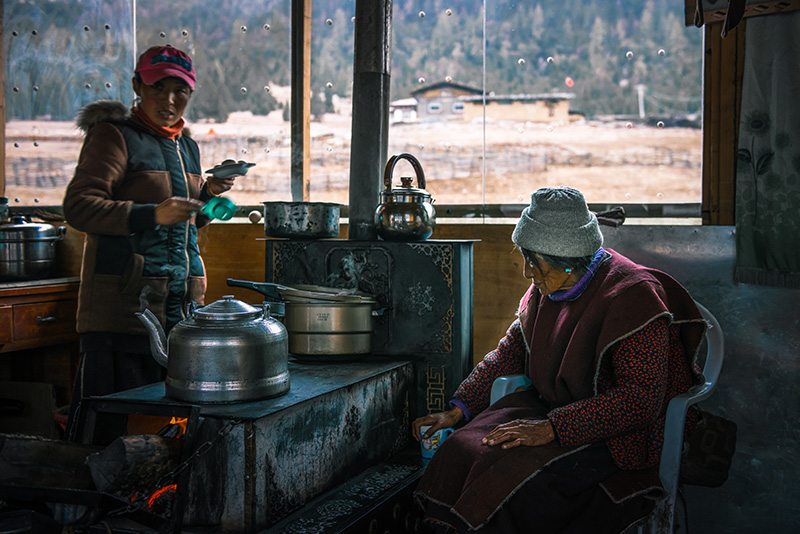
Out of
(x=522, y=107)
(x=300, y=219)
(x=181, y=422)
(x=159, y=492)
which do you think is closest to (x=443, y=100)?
(x=522, y=107)

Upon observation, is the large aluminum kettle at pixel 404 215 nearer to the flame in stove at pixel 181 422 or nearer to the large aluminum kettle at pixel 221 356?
the large aluminum kettle at pixel 221 356

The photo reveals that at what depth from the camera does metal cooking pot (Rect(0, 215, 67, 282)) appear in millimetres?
4004

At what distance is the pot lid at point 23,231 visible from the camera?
402cm

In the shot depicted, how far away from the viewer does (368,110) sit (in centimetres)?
345

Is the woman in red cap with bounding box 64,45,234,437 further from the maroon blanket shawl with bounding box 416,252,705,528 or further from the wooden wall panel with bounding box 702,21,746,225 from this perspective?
the wooden wall panel with bounding box 702,21,746,225

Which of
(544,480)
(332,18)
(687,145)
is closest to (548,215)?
(544,480)

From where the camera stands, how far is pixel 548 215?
2285 mm

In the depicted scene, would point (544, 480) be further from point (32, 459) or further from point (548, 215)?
point (32, 459)

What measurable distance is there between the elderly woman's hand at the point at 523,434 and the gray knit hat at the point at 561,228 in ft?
1.84

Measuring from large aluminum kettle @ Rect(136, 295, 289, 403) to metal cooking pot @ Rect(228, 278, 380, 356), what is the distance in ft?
1.97

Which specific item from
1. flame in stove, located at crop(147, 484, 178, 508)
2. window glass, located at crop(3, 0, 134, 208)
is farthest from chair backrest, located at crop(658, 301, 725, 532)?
window glass, located at crop(3, 0, 134, 208)

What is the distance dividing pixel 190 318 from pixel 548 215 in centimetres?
124

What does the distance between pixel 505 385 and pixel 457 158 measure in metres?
1.68

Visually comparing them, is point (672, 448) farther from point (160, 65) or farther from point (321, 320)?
point (160, 65)
